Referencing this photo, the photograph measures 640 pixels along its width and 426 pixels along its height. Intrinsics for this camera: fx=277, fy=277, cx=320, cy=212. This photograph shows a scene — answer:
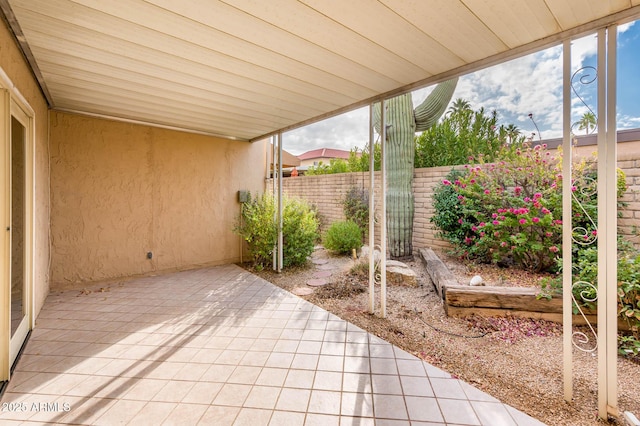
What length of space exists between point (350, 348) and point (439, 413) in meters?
0.91

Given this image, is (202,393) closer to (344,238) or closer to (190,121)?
(190,121)

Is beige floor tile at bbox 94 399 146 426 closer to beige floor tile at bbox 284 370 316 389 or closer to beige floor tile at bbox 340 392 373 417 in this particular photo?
beige floor tile at bbox 284 370 316 389

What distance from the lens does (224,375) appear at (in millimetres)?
2133

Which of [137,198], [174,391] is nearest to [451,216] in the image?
[174,391]

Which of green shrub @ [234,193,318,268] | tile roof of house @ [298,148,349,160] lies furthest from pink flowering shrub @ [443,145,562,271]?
tile roof of house @ [298,148,349,160]

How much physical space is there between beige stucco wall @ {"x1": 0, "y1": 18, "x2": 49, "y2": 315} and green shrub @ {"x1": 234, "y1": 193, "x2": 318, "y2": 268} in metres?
2.80

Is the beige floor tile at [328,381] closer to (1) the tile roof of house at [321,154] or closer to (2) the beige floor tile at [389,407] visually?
(2) the beige floor tile at [389,407]

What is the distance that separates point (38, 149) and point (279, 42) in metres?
3.25

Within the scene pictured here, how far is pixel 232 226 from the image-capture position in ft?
19.1

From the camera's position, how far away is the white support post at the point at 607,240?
165cm

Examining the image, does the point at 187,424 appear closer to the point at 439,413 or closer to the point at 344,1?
the point at 439,413

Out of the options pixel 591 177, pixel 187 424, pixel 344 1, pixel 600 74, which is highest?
pixel 344 1

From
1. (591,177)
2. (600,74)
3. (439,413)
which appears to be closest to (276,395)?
(439,413)

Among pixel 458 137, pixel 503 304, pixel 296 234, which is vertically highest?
pixel 458 137
